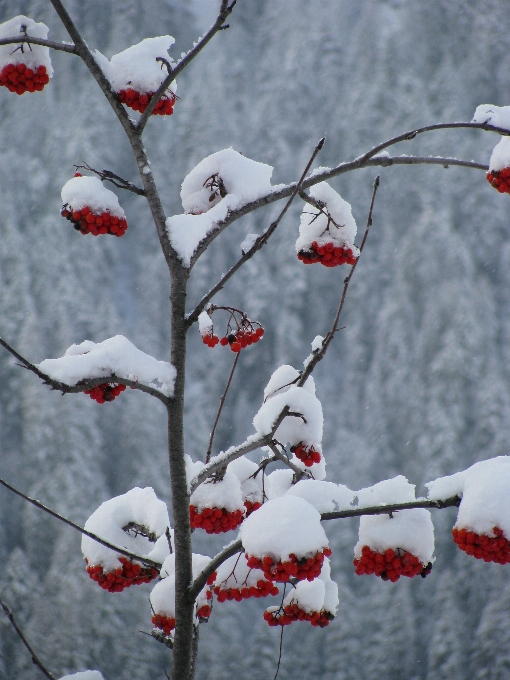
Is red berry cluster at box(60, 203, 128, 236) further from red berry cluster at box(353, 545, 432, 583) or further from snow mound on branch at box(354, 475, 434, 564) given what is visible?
red berry cluster at box(353, 545, 432, 583)

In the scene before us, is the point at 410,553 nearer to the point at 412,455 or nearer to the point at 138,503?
the point at 138,503

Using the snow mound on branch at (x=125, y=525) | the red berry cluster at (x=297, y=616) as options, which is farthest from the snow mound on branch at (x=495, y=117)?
the red berry cluster at (x=297, y=616)

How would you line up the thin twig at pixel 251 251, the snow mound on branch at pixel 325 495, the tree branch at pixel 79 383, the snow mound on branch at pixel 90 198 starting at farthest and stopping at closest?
the snow mound on branch at pixel 90 198
the snow mound on branch at pixel 325 495
the thin twig at pixel 251 251
the tree branch at pixel 79 383

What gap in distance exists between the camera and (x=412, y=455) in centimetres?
1228

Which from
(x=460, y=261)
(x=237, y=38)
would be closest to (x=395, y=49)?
(x=237, y=38)

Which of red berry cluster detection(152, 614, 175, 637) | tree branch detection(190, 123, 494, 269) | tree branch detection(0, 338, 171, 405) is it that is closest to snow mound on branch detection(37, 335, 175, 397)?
tree branch detection(0, 338, 171, 405)

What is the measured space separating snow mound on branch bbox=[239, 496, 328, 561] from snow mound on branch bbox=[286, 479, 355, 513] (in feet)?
0.30

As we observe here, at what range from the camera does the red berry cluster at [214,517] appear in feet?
5.27

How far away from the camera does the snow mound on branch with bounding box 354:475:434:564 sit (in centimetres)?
129

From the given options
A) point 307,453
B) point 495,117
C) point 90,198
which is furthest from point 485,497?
point 90,198

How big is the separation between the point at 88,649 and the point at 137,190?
1119 centimetres

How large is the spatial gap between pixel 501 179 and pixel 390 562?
91cm

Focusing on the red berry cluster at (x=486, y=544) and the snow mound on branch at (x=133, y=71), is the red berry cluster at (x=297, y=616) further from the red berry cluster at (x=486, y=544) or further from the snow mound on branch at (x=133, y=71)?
the snow mound on branch at (x=133, y=71)

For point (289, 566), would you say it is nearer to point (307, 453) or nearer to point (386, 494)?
point (386, 494)
